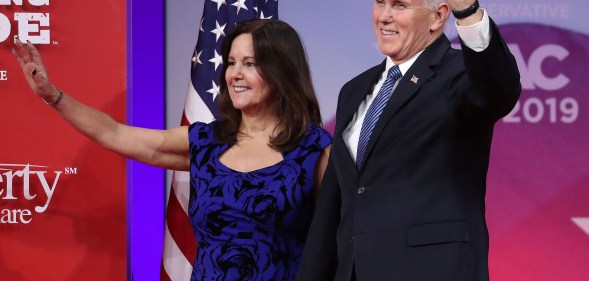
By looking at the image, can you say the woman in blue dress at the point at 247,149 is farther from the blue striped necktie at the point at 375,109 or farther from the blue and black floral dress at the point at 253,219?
the blue striped necktie at the point at 375,109

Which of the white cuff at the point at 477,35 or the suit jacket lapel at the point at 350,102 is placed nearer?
the white cuff at the point at 477,35

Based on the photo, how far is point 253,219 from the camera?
99.1 inches

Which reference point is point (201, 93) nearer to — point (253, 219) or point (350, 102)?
point (253, 219)

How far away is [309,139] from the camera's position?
2654 mm

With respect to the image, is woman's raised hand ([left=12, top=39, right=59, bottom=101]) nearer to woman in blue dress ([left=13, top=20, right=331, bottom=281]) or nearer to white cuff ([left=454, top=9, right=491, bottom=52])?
woman in blue dress ([left=13, top=20, right=331, bottom=281])

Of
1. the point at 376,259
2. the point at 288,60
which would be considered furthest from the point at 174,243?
the point at 376,259

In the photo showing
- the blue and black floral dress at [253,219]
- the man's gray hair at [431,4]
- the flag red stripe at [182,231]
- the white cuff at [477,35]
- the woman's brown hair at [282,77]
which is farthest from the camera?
the flag red stripe at [182,231]

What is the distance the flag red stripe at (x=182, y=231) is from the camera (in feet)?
10.9

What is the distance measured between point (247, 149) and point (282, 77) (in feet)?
0.76

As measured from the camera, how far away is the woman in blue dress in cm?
252

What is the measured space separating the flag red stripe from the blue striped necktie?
1503 millimetres

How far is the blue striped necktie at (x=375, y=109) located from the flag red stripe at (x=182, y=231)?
1503 millimetres

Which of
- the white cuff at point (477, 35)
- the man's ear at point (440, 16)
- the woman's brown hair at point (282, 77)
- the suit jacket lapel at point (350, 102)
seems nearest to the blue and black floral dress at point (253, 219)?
the woman's brown hair at point (282, 77)

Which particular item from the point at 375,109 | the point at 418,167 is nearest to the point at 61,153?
the point at 375,109
